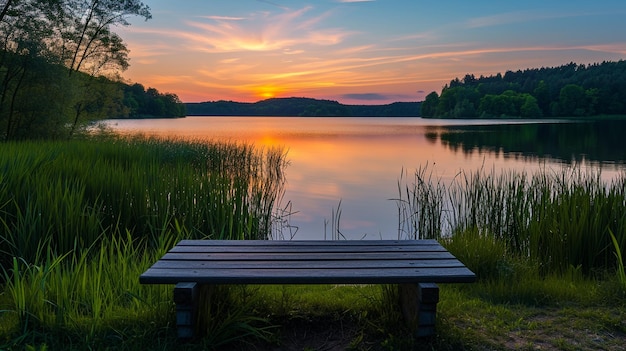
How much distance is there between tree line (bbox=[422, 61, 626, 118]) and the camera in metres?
84.9

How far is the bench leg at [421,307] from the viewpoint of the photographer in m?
2.38

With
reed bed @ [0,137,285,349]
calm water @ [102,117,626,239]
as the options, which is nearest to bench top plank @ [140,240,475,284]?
reed bed @ [0,137,285,349]

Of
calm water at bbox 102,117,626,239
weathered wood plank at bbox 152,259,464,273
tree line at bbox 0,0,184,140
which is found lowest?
calm water at bbox 102,117,626,239

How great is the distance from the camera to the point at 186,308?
2.35m

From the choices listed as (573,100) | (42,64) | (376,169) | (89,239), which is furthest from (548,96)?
(89,239)

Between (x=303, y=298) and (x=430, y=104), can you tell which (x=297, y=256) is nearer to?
(x=303, y=298)

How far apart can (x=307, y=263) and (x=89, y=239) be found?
9.68ft

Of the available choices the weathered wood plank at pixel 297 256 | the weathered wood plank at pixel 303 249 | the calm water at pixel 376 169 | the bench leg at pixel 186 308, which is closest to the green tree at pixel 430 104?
the calm water at pixel 376 169

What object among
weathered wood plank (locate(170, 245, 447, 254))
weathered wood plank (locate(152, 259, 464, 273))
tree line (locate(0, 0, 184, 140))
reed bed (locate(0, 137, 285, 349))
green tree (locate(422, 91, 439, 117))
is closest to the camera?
weathered wood plank (locate(152, 259, 464, 273))

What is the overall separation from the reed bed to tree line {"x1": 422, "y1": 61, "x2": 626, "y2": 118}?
95.1 metres

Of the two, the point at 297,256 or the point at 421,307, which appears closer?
the point at 421,307

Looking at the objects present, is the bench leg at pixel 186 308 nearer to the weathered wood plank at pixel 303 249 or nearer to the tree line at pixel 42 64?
the weathered wood plank at pixel 303 249

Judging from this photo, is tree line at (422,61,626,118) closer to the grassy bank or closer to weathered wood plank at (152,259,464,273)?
the grassy bank

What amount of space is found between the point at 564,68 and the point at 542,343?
430 ft
